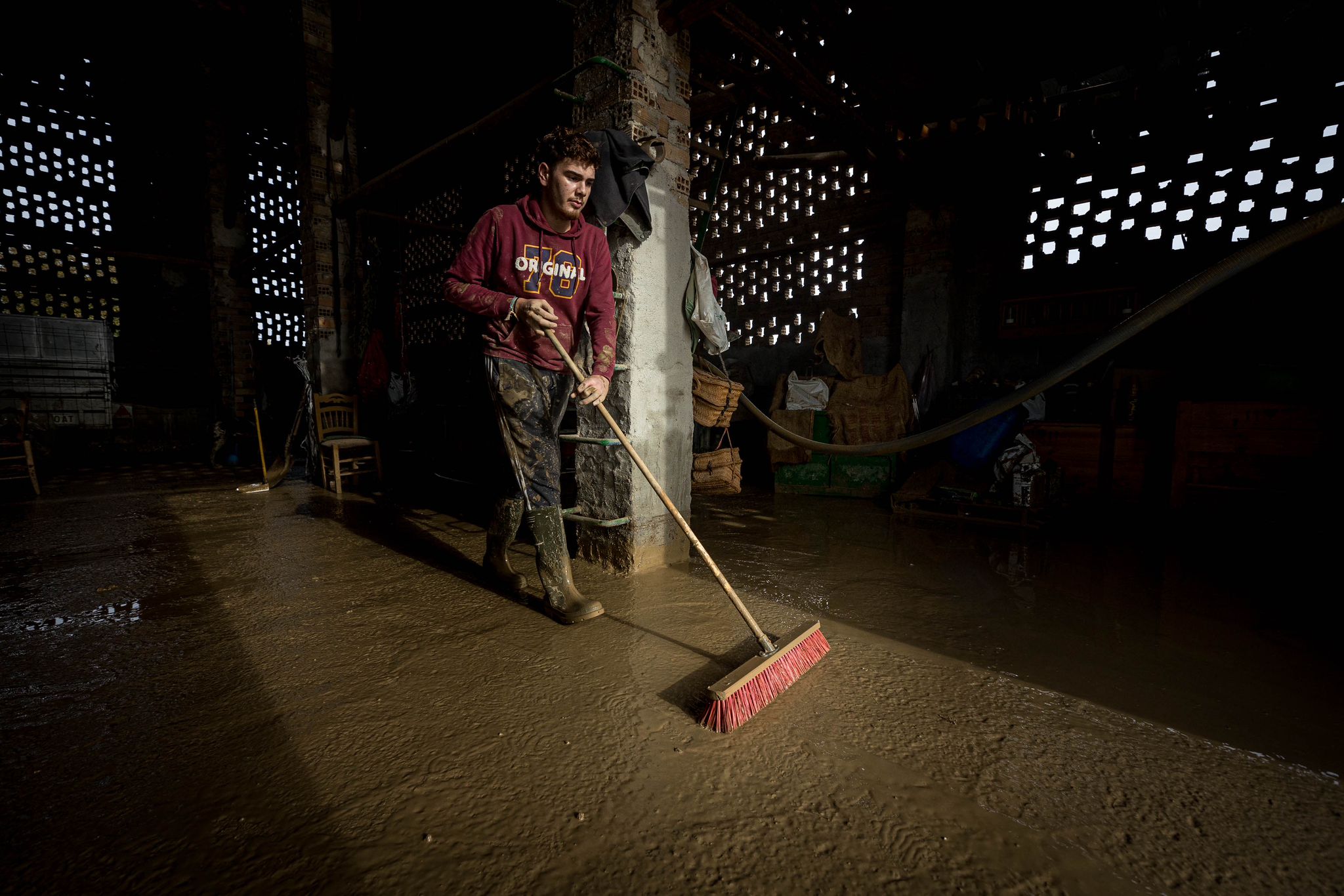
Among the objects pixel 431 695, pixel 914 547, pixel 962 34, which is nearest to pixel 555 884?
pixel 431 695

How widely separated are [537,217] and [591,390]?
0.89 meters

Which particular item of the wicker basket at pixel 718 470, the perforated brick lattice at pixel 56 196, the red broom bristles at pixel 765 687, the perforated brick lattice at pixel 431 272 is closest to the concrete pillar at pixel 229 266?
the perforated brick lattice at pixel 56 196

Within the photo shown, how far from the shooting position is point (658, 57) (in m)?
3.22

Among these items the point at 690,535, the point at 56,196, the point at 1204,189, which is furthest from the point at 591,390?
the point at 56,196

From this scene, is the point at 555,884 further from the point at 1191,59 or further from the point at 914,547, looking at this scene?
the point at 1191,59

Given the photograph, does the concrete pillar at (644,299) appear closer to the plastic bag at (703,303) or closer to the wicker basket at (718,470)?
the plastic bag at (703,303)

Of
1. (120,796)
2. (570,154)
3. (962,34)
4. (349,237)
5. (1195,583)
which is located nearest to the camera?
(120,796)

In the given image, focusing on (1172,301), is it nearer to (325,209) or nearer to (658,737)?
(658,737)

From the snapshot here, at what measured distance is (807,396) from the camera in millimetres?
6145

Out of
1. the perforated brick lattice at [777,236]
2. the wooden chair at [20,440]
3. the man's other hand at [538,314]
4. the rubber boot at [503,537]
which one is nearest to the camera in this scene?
the man's other hand at [538,314]

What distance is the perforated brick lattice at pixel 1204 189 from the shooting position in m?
4.70

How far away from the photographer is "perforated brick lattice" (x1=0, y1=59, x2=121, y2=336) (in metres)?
10.2

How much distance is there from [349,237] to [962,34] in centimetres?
689

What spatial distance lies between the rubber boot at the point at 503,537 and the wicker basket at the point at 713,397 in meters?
2.25
